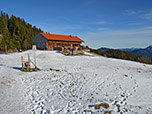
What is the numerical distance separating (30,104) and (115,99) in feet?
19.6

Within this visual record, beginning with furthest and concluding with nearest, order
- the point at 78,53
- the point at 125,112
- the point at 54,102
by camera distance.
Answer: the point at 78,53
the point at 54,102
the point at 125,112

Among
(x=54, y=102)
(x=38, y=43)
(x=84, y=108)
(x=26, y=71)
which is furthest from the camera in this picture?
(x=38, y=43)

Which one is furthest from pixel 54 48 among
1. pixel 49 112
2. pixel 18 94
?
pixel 49 112

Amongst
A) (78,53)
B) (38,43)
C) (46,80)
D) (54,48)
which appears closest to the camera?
(46,80)

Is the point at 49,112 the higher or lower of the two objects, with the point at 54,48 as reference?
lower

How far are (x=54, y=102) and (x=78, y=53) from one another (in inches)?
1042

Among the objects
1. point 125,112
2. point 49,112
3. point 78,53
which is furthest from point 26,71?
point 78,53

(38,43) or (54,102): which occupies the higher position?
(38,43)

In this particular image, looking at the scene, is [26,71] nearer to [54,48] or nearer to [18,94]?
[18,94]

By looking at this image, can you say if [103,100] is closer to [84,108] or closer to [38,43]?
[84,108]

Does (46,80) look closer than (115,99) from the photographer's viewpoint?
No

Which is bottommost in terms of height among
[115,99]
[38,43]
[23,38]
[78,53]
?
[115,99]

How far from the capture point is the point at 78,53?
33.2 meters

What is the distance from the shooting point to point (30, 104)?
6.76 m
